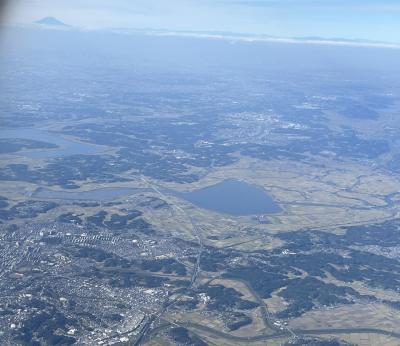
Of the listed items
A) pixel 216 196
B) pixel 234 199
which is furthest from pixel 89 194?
pixel 234 199

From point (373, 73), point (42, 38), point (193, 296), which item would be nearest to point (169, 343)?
point (193, 296)

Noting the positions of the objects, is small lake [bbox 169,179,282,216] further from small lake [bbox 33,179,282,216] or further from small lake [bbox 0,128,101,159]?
small lake [bbox 0,128,101,159]

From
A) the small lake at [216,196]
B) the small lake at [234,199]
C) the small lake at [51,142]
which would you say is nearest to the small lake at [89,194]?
the small lake at [216,196]

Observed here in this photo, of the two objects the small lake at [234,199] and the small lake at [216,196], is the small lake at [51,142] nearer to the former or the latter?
the small lake at [216,196]

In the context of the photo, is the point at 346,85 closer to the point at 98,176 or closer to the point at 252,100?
the point at 252,100

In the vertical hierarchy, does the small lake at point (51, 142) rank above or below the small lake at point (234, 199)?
below

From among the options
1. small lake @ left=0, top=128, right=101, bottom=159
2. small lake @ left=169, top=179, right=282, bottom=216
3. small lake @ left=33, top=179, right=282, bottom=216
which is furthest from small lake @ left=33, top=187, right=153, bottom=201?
small lake @ left=0, top=128, right=101, bottom=159
